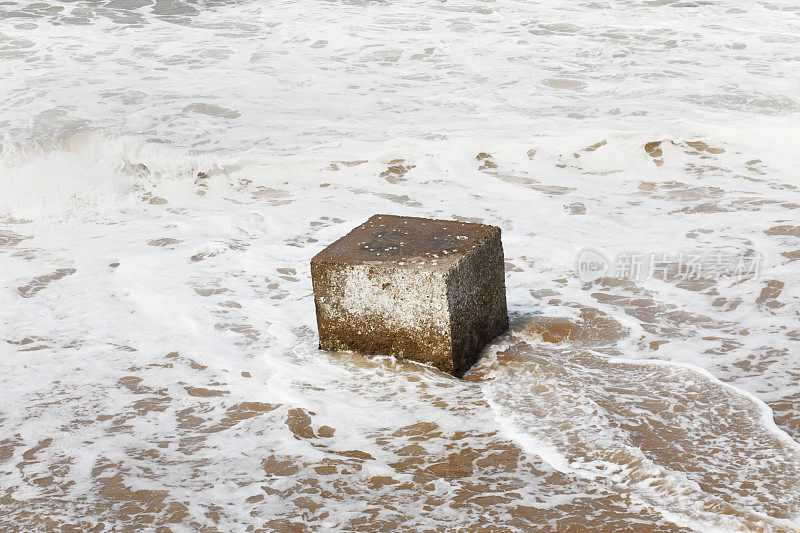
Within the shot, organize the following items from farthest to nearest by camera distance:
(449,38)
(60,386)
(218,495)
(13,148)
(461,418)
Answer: (449,38)
(13,148)
(60,386)
(461,418)
(218,495)

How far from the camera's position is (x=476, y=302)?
3.75 metres

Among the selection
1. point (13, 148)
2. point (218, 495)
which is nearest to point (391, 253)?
point (218, 495)

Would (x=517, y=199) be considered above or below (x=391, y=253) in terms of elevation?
below

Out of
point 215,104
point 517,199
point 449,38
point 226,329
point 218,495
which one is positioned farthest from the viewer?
point 449,38

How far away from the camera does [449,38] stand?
10492mm

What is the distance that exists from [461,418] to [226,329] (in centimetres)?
150

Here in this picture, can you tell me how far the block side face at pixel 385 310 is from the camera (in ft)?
11.7

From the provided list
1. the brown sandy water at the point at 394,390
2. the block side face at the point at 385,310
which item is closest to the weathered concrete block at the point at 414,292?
the block side face at the point at 385,310

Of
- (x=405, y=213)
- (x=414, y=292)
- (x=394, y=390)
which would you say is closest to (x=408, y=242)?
(x=414, y=292)

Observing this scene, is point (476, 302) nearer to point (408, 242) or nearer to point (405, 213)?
point (408, 242)

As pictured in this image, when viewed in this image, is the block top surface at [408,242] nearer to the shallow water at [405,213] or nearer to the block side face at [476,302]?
the block side face at [476,302]

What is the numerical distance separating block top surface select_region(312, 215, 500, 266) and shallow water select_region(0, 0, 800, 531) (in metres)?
0.48

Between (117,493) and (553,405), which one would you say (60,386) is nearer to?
(117,493)

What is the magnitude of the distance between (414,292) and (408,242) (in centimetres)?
32
